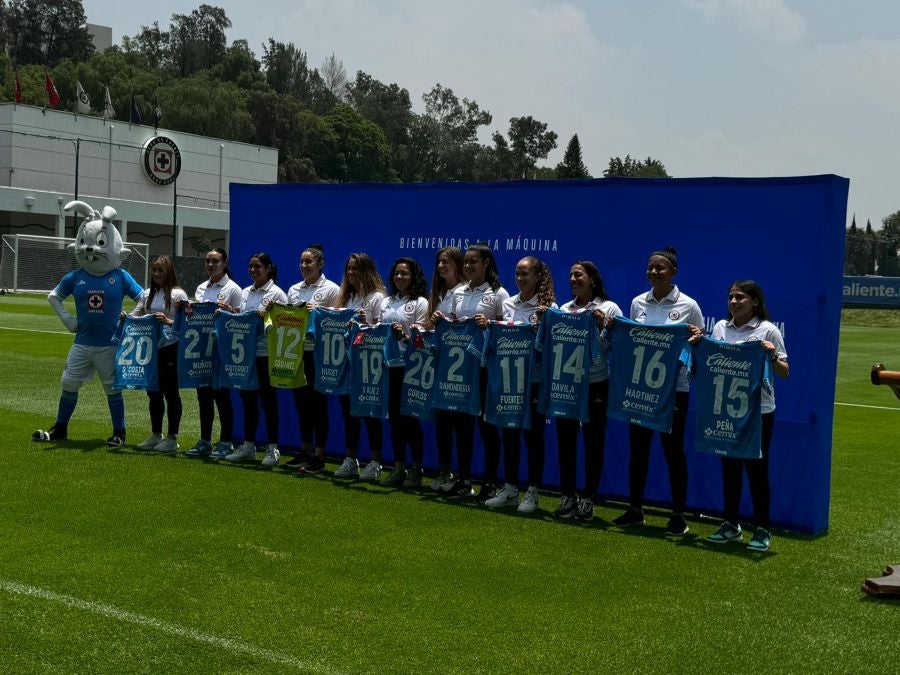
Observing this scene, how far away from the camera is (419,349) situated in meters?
9.37

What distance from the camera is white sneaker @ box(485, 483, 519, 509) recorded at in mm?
8734

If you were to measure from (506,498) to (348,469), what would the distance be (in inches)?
70.1

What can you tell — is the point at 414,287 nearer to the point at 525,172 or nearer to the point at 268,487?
the point at 268,487

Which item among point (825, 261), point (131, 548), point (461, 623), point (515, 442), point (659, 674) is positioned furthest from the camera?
point (515, 442)

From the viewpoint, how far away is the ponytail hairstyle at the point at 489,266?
29.1 feet

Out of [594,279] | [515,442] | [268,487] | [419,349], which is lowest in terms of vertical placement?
[268,487]

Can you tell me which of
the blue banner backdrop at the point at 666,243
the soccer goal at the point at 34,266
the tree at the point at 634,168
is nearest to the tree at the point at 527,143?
the tree at the point at 634,168

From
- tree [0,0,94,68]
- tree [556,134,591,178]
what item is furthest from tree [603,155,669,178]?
tree [0,0,94,68]

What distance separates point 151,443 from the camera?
10734mm

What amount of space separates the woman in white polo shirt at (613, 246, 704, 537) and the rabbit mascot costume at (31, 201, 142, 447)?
18.5 feet

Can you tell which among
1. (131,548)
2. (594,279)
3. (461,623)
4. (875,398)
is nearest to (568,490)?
(594,279)

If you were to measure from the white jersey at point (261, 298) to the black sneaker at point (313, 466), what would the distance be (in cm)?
118

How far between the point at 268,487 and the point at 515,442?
90.1 inches

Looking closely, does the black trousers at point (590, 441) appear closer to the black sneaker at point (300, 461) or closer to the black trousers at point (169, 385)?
the black sneaker at point (300, 461)
